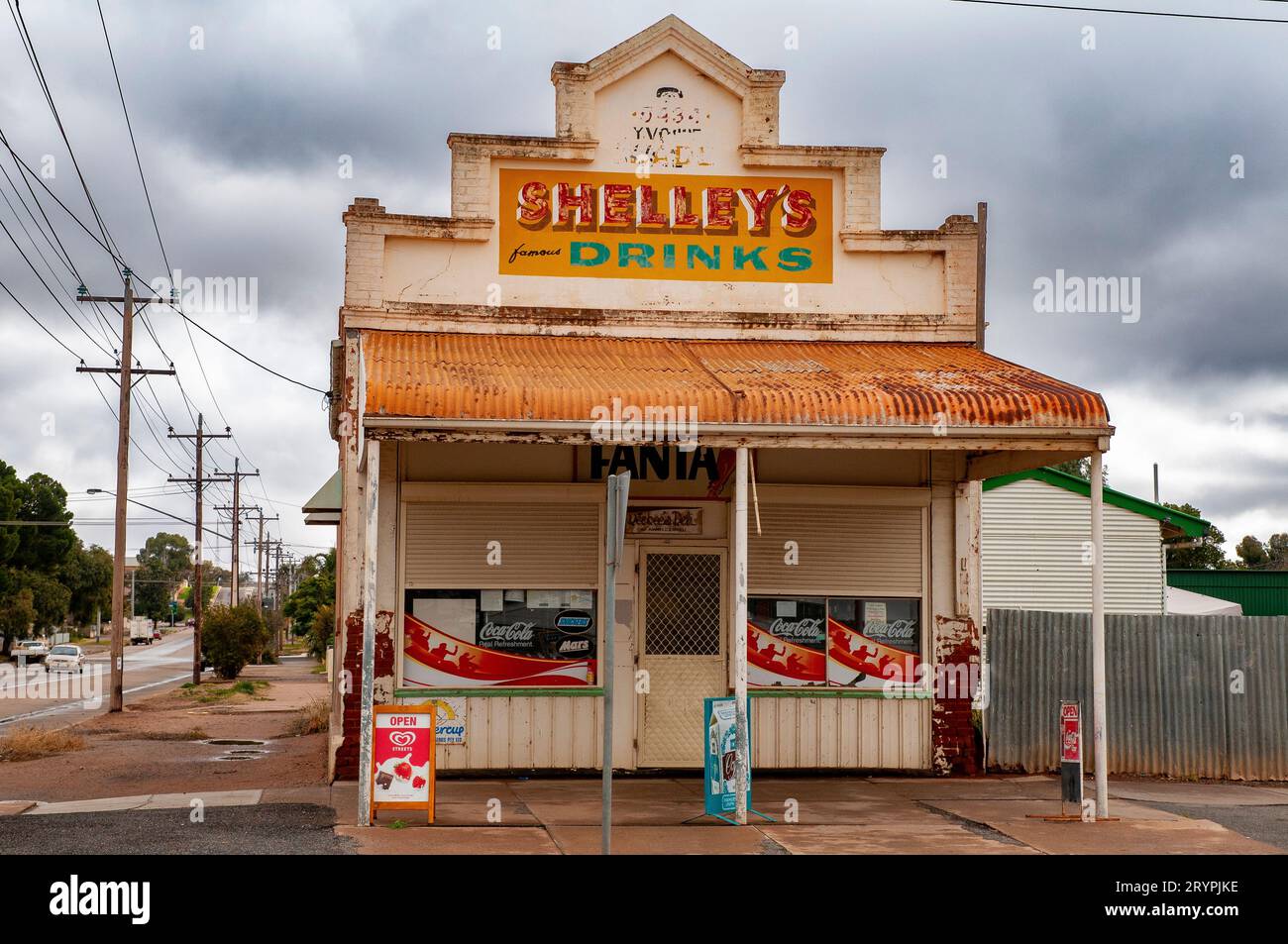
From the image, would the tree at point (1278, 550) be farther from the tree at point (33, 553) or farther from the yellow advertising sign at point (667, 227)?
the tree at point (33, 553)

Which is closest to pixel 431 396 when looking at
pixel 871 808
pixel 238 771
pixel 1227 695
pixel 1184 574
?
pixel 871 808

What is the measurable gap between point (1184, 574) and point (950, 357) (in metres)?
24.2

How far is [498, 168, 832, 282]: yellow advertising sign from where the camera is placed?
578 inches

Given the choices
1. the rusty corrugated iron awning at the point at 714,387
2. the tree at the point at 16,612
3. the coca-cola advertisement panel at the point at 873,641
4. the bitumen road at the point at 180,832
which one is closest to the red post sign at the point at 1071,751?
the rusty corrugated iron awning at the point at 714,387

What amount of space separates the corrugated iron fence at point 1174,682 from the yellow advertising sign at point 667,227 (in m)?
5.14

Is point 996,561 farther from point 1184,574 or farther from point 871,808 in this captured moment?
point 871,808

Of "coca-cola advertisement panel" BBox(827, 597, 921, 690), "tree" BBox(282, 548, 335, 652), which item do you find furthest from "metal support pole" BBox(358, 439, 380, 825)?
"tree" BBox(282, 548, 335, 652)

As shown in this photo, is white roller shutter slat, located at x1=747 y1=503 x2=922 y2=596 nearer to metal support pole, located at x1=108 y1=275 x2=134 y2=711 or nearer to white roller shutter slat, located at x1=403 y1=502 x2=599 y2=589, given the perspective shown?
white roller shutter slat, located at x1=403 y1=502 x2=599 y2=589

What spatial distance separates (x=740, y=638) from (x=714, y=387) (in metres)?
2.35

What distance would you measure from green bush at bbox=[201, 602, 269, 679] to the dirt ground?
14368 mm

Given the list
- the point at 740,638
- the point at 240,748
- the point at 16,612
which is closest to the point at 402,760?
the point at 740,638

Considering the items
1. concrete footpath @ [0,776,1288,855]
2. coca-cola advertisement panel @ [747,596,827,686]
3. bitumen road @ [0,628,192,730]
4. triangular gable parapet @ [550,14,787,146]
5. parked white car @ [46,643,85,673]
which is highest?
triangular gable parapet @ [550,14,787,146]

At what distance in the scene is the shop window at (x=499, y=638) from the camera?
14.1m

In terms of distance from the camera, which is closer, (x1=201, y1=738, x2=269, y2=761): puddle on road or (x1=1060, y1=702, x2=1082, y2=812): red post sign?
(x1=1060, y1=702, x2=1082, y2=812): red post sign
